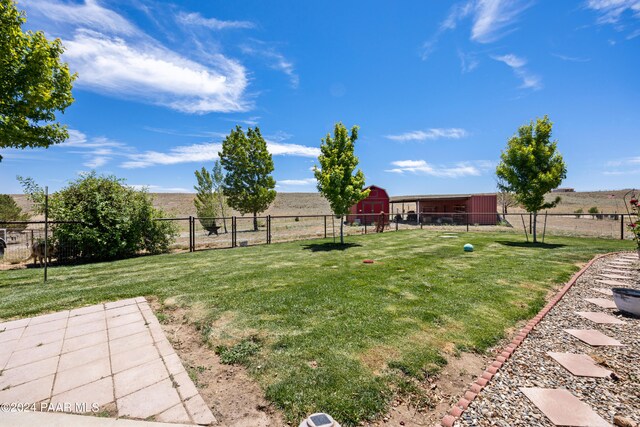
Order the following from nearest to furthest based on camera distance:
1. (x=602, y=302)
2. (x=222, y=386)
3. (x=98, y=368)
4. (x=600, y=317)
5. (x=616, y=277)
Answer: (x=222, y=386) → (x=98, y=368) → (x=600, y=317) → (x=602, y=302) → (x=616, y=277)

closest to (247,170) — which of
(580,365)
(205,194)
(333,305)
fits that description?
(205,194)

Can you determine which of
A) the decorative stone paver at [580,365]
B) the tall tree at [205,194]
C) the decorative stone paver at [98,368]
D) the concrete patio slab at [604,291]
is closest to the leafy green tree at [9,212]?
the tall tree at [205,194]

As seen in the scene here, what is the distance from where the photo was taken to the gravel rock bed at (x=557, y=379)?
235 cm

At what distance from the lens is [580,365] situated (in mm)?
3098

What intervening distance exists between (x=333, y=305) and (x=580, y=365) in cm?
329

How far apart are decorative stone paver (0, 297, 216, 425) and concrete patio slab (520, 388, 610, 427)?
2.91 metres

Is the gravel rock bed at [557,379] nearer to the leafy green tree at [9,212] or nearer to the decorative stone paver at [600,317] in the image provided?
the decorative stone paver at [600,317]

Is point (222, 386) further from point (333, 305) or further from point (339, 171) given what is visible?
point (339, 171)

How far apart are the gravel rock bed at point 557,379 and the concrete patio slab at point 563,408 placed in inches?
2.5

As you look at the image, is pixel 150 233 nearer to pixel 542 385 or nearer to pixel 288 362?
pixel 288 362

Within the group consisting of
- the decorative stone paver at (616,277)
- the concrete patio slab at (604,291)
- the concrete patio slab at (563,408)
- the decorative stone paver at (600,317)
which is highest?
the decorative stone paver at (616,277)

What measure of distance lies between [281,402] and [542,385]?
2631 mm

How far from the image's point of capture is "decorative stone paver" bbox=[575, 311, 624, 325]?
14.1ft

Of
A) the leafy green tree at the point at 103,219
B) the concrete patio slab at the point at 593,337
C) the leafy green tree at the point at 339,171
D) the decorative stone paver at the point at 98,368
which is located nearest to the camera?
the decorative stone paver at the point at 98,368
